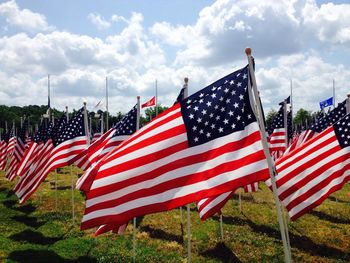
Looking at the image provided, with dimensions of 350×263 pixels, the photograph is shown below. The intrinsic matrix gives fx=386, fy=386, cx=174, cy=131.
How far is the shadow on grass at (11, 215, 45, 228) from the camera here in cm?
2080

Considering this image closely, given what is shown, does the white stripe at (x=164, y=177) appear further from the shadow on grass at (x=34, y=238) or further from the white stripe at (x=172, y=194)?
the shadow on grass at (x=34, y=238)

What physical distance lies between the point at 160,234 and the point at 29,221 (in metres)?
7.93

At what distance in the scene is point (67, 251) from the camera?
53.4 ft

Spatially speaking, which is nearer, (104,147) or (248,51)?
Answer: (248,51)

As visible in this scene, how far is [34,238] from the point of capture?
59.8 feet

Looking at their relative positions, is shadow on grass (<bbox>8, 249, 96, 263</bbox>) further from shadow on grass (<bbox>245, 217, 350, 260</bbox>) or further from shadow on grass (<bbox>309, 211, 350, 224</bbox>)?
shadow on grass (<bbox>309, 211, 350, 224</bbox>)

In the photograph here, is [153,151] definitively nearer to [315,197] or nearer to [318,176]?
[315,197]

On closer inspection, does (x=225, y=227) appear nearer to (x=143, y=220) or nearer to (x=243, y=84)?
(x=143, y=220)

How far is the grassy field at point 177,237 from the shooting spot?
51.1 feet

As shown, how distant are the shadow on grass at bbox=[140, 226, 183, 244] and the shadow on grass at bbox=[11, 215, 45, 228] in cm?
576

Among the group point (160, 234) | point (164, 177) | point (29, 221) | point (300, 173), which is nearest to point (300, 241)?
point (160, 234)

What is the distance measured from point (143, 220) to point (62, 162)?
20.9ft

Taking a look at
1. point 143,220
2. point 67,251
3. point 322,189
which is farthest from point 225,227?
point 322,189

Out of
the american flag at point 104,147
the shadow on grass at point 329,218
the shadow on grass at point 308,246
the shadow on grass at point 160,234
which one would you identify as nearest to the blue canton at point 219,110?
the american flag at point 104,147
